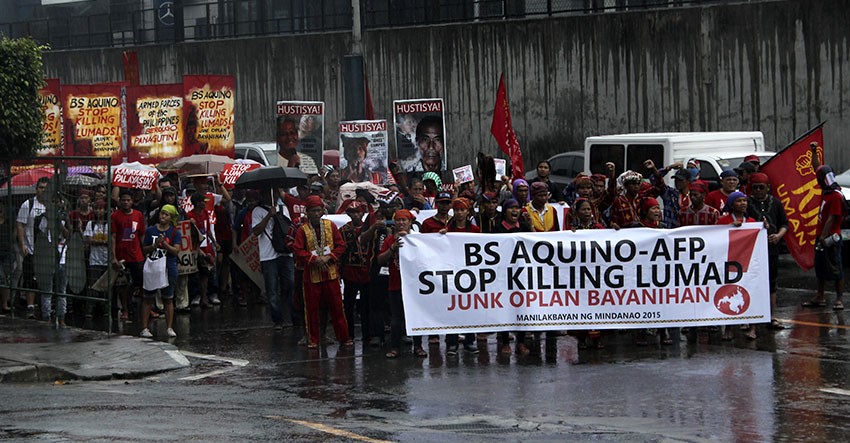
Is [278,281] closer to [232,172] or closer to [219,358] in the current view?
[219,358]

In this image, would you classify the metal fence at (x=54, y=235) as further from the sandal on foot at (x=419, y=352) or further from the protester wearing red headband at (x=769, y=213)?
the protester wearing red headband at (x=769, y=213)

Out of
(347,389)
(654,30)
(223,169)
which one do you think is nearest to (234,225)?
(223,169)

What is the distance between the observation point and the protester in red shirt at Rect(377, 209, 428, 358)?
1422 cm

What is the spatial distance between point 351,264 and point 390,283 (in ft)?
2.66

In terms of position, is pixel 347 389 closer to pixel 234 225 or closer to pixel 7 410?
pixel 7 410

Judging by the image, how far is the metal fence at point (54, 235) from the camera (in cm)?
1662

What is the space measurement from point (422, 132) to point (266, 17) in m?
15.4

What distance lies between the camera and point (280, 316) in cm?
1678

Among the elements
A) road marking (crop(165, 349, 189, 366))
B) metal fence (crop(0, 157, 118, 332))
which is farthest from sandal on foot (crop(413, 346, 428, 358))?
metal fence (crop(0, 157, 118, 332))

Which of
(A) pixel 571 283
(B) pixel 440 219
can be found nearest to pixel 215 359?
(B) pixel 440 219

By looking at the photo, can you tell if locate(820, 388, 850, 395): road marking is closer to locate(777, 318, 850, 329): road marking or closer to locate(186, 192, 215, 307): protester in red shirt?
locate(777, 318, 850, 329): road marking

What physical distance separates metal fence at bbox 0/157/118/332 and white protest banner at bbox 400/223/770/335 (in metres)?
3.95

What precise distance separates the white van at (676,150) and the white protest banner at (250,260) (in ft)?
24.7

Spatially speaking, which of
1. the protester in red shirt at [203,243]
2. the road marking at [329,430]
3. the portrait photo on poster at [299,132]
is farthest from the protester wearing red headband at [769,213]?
the portrait photo on poster at [299,132]
